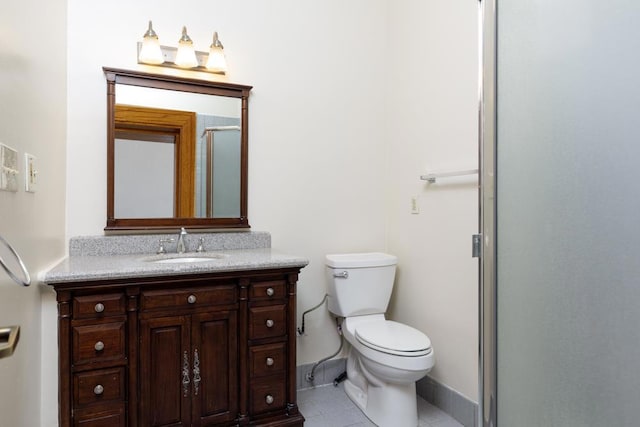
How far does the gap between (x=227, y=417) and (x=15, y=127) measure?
132cm

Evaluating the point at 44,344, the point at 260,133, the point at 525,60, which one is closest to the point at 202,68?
the point at 260,133

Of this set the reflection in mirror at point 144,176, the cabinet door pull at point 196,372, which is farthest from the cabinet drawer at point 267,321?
the reflection in mirror at point 144,176

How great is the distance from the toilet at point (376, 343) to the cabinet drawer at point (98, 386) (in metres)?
1.07

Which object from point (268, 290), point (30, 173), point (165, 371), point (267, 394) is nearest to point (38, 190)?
point (30, 173)

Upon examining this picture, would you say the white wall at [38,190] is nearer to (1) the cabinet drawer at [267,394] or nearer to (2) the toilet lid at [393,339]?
(1) the cabinet drawer at [267,394]

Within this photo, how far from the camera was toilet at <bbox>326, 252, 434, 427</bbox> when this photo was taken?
5.69ft

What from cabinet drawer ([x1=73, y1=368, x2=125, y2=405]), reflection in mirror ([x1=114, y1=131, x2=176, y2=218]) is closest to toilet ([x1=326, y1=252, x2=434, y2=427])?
reflection in mirror ([x1=114, y1=131, x2=176, y2=218])

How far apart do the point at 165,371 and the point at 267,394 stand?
18.0 inches

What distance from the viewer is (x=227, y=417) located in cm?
160

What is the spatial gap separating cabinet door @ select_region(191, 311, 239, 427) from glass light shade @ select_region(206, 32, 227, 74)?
1.28m

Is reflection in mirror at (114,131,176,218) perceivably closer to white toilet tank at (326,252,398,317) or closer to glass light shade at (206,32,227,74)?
glass light shade at (206,32,227,74)

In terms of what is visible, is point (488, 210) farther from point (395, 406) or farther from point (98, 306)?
point (98, 306)

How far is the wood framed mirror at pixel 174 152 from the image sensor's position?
6.12ft

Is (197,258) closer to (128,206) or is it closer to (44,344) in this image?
(128,206)
